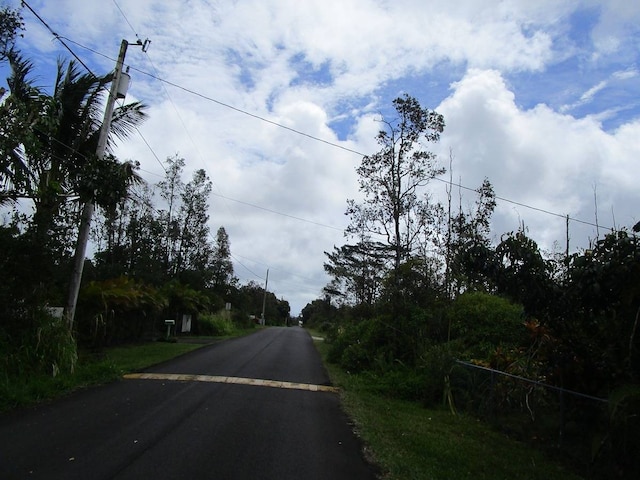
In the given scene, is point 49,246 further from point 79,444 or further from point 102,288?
point 79,444

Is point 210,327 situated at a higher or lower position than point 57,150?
lower

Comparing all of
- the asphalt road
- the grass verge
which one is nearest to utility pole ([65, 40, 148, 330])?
the grass verge

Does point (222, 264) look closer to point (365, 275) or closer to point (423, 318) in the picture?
point (365, 275)

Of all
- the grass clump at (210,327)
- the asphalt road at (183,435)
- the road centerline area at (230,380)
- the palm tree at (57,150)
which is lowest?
the asphalt road at (183,435)

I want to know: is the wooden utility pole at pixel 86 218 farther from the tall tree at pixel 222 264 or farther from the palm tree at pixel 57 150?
the tall tree at pixel 222 264

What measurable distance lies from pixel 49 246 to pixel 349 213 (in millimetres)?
15339

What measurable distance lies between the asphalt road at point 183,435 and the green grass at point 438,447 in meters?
0.38

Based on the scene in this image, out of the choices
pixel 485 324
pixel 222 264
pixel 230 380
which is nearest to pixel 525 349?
pixel 485 324

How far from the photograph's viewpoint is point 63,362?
1095cm

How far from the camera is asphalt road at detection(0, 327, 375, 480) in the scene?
5.54m

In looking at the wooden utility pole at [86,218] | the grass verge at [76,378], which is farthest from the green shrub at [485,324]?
the wooden utility pole at [86,218]

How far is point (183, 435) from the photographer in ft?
22.8

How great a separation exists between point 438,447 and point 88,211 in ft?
35.2

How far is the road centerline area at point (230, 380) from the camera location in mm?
11891
